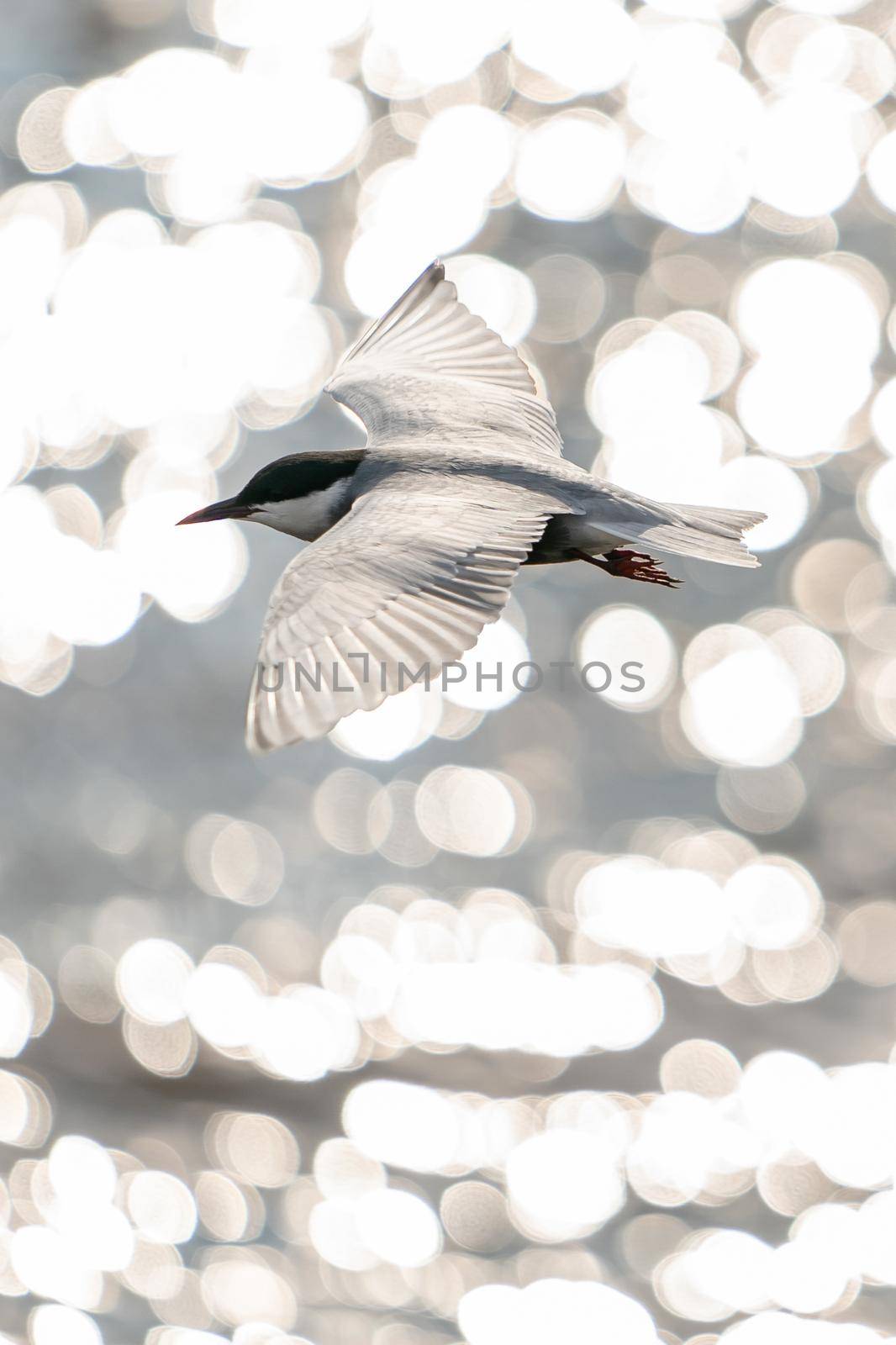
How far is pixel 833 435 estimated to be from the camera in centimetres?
1875

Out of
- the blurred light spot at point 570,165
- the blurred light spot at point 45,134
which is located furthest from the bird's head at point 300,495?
the blurred light spot at point 45,134

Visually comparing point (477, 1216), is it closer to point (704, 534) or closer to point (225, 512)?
point (225, 512)

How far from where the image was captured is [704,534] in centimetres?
656

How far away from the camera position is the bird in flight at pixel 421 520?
531 cm

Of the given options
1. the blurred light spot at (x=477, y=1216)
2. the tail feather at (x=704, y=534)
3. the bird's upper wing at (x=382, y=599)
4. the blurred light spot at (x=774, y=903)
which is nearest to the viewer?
the bird's upper wing at (x=382, y=599)

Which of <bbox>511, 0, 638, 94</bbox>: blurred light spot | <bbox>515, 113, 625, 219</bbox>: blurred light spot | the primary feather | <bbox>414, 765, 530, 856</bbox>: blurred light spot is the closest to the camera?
the primary feather

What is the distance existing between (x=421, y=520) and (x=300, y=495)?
1.07 meters

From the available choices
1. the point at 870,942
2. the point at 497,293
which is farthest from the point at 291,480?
the point at 497,293

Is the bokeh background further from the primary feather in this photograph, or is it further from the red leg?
the primary feather

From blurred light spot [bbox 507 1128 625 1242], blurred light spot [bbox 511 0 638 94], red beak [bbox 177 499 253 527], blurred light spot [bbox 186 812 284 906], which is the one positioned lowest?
blurred light spot [bbox 507 1128 625 1242]

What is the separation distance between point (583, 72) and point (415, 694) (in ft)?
36.3

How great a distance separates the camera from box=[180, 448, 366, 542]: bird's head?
680 centimetres

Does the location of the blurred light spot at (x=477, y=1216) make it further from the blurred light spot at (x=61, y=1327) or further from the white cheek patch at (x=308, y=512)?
the white cheek patch at (x=308, y=512)

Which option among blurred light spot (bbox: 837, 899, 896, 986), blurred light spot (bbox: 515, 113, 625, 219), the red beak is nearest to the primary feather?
the red beak
